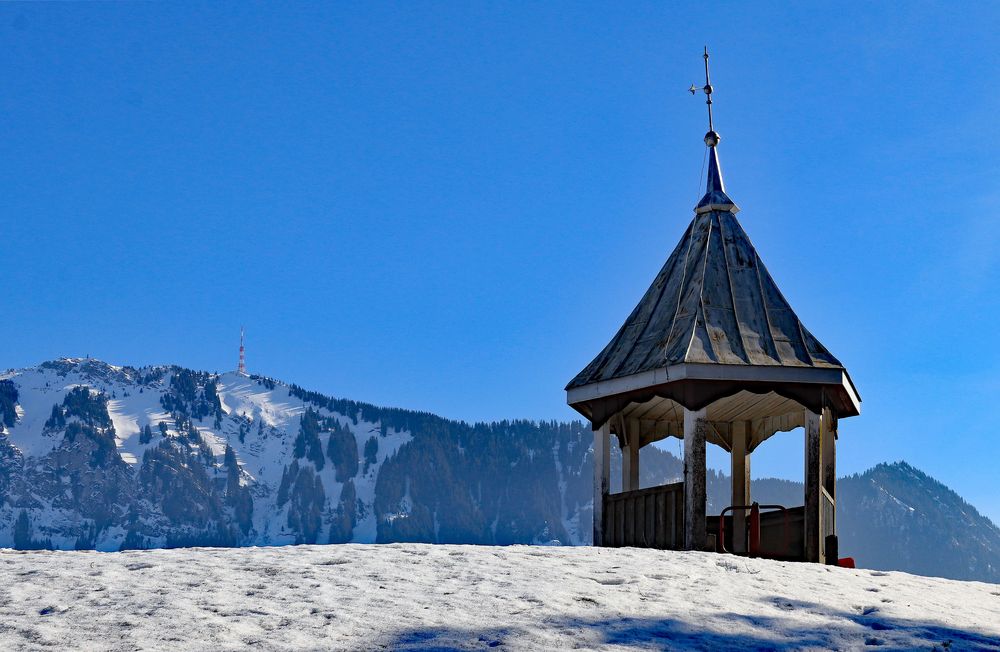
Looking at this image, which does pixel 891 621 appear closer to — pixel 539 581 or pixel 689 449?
pixel 539 581

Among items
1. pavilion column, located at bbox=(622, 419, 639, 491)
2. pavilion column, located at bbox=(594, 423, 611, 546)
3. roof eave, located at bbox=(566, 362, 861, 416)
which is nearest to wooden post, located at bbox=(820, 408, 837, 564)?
roof eave, located at bbox=(566, 362, 861, 416)

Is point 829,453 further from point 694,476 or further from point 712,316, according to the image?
point 712,316

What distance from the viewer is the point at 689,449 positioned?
1952 centimetres

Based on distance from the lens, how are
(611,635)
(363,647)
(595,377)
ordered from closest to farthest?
(363,647), (611,635), (595,377)

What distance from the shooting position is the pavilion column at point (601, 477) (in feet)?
70.5

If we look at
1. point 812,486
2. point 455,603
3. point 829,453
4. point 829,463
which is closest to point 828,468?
point 829,463

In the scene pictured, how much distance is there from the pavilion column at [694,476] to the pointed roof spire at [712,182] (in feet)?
15.6

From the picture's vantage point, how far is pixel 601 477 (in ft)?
71.2

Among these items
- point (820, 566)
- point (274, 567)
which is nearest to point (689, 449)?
point (820, 566)

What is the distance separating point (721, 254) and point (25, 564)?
12.4 metres

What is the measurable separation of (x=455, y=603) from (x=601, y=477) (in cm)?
955

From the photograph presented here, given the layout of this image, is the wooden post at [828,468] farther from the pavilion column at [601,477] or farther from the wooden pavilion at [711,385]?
the pavilion column at [601,477]

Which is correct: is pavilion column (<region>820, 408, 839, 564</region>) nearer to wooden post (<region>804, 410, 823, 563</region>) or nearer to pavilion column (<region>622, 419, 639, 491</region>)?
wooden post (<region>804, 410, 823, 563</region>)

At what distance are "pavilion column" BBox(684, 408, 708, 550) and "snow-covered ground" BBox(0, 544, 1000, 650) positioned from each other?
3119mm
